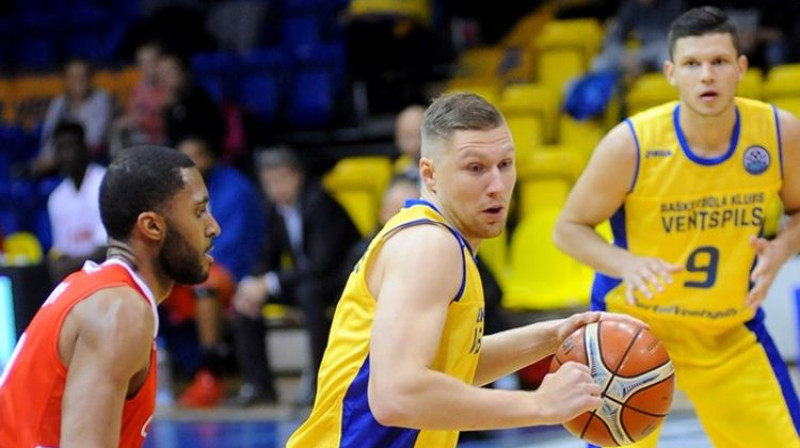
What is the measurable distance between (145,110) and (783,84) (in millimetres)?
5223

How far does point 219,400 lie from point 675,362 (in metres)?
5.31

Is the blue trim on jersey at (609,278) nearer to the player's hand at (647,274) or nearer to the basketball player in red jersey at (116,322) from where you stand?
the player's hand at (647,274)

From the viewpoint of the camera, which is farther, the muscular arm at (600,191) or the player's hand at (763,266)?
the muscular arm at (600,191)

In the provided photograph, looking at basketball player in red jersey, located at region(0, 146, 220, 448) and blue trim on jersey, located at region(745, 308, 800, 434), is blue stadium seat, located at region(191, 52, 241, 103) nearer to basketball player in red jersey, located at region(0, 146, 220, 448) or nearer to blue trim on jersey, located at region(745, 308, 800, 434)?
blue trim on jersey, located at region(745, 308, 800, 434)

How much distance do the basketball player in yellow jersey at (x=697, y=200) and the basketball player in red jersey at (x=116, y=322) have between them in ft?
6.12

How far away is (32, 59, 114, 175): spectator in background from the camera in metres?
12.0

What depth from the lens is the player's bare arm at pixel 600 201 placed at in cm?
487

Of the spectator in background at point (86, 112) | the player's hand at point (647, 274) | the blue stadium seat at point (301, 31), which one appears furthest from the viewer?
the blue stadium seat at point (301, 31)

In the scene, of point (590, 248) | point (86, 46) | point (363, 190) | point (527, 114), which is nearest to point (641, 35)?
point (527, 114)

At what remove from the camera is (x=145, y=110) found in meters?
11.5

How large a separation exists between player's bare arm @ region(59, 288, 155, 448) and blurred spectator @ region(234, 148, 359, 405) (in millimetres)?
5446

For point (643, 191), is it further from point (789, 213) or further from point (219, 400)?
point (219, 400)

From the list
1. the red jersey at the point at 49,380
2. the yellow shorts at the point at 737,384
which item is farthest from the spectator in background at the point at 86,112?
the red jersey at the point at 49,380

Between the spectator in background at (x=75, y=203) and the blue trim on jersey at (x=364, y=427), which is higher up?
the blue trim on jersey at (x=364, y=427)
